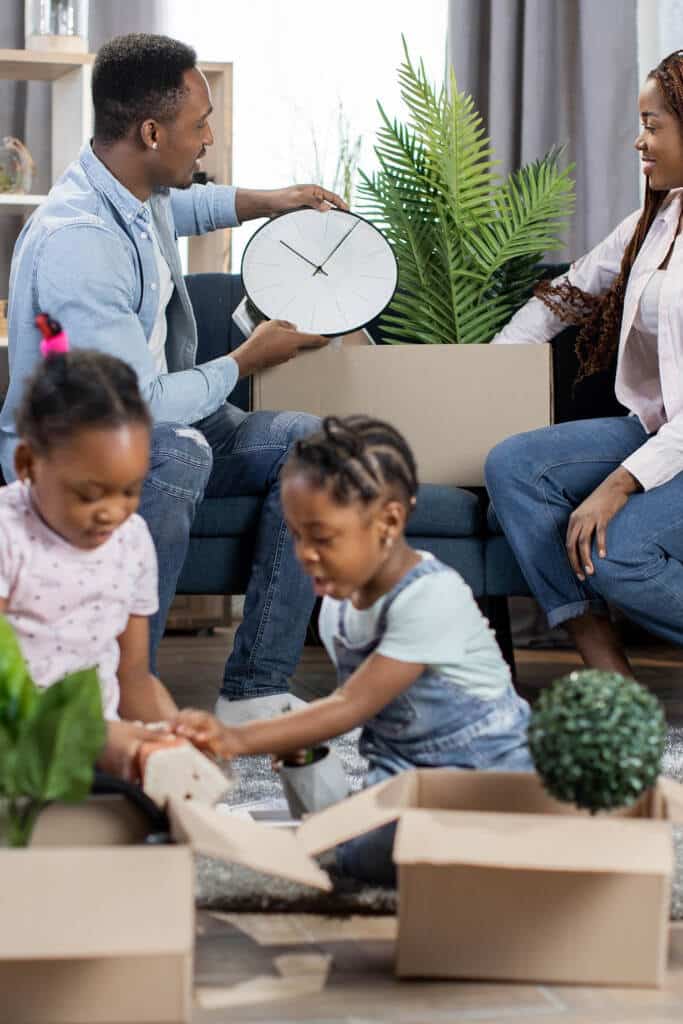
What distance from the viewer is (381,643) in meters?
1.39

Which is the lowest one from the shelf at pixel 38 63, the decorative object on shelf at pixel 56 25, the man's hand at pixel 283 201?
the man's hand at pixel 283 201

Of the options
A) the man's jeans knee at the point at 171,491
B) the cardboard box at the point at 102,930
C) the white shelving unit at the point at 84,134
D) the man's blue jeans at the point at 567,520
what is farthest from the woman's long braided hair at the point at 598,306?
the cardboard box at the point at 102,930

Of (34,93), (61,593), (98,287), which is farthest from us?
(34,93)

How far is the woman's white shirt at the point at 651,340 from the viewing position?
2.19 meters

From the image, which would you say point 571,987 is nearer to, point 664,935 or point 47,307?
point 664,935

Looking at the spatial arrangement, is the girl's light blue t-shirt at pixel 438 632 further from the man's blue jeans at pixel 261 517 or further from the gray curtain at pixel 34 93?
the gray curtain at pixel 34 93

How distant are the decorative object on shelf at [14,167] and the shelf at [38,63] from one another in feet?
0.50

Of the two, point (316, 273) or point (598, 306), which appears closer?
point (316, 273)

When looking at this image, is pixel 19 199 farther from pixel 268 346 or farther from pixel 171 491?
pixel 171 491

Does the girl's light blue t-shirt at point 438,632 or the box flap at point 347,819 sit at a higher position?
the girl's light blue t-shirt at point 438,632

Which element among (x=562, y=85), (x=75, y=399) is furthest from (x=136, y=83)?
(x=562, y=85)

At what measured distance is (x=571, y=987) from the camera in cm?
118

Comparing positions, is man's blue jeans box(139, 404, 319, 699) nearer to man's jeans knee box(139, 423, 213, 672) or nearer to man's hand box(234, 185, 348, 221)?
man's jeans knee box(139, 423, 213, 672)

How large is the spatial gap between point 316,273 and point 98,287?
48 centimetres
